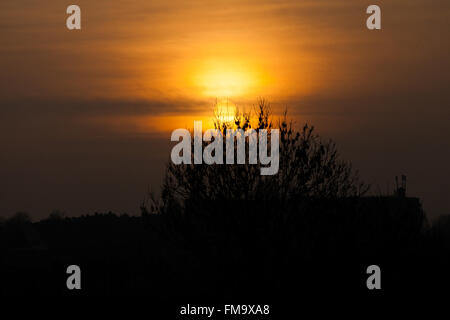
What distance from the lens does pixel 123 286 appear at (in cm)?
4494

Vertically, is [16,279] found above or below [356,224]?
below

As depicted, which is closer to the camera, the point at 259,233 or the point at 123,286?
the point at 259,233

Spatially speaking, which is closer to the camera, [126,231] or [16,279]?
[16,279]

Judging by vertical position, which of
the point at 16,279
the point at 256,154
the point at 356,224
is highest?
the point at 256,154

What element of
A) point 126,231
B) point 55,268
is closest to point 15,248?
point 126,231

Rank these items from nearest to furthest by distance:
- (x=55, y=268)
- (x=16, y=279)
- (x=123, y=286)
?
(x=123, y=286)
(x=16, y=279)
(x=55, y=268)
